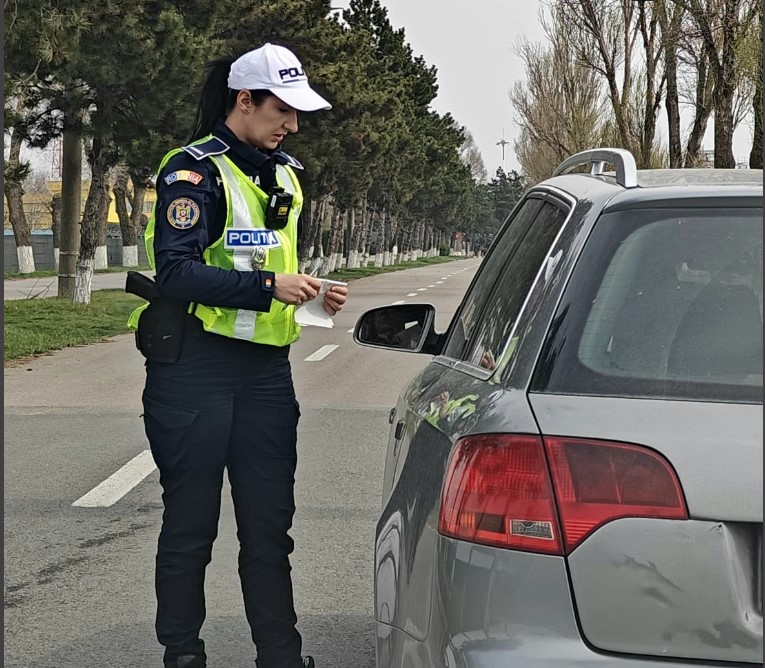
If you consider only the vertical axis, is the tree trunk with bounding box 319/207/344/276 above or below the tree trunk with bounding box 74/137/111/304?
below

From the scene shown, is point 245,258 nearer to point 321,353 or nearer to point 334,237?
point 321,353

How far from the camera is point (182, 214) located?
331 cm

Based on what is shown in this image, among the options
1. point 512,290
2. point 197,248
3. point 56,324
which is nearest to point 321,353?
point 56,324

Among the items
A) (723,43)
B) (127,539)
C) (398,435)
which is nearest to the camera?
(398,435)

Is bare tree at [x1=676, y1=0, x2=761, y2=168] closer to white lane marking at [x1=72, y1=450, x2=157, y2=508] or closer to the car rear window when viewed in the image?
white lane marking at [x1=72, y1=450, x2=157, y2=508]

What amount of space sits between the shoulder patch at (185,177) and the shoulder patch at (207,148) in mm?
53

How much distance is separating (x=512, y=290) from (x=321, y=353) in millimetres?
13592

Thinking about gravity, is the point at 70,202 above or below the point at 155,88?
below

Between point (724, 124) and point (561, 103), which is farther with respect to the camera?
point (561, 103)

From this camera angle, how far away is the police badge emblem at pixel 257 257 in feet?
11.3

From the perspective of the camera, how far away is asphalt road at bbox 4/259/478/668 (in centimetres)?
433

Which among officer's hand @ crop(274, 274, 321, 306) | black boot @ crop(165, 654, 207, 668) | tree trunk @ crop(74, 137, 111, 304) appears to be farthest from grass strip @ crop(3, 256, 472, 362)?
officer's hand @ crop(274, 274, 321, 306)

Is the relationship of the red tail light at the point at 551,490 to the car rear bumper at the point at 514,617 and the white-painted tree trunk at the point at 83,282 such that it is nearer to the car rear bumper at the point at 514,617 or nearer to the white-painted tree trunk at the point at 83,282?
the car rear bumper at the point at 514,617

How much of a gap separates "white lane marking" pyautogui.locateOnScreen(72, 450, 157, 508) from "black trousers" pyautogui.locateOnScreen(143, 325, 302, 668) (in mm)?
3245
